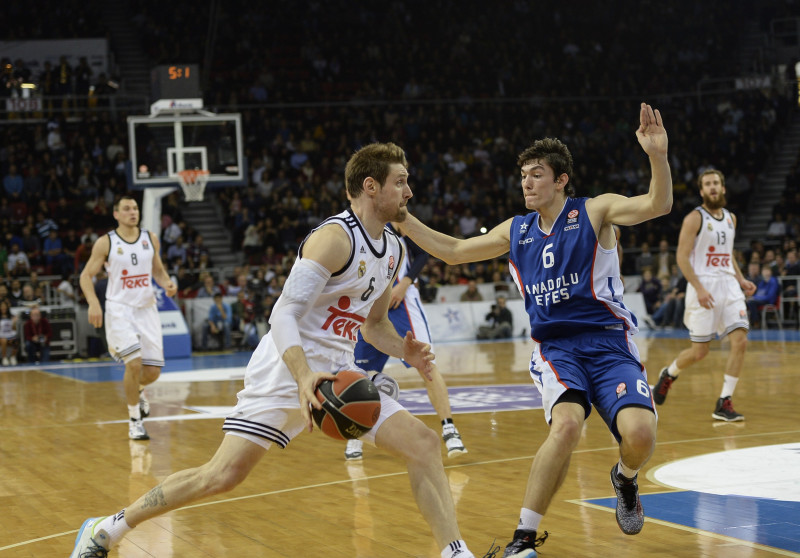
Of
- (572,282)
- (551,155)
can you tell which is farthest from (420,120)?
(572,282)

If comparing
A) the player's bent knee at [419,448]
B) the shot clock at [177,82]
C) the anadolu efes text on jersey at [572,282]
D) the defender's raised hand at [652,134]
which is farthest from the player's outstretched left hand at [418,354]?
the shot clock at [177,82]

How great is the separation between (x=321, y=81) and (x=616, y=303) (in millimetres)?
24325

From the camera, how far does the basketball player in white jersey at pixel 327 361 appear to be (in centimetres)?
428

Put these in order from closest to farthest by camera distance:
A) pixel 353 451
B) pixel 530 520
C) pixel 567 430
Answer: pixel 530 520 < pixel 567 430 < pixel 353 451

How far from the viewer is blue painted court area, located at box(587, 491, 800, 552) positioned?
513 cm

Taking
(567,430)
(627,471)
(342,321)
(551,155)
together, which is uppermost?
(551,155)

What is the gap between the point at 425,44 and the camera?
30.6 m

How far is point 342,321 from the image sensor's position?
4.58m

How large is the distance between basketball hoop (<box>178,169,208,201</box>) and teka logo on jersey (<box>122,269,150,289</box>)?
8762 millimetres

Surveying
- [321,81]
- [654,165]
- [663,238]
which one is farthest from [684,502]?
[321,81]

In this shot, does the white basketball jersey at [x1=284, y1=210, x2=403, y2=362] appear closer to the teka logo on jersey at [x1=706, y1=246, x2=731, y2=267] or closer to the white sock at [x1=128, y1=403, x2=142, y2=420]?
the white sock at [x1=128, y1=403, x2=142, y2=420]

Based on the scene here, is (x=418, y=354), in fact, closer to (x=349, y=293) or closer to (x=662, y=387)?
(x=349, y=293)

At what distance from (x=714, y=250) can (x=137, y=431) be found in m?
5.76

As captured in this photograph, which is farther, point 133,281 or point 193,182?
point 193,182
